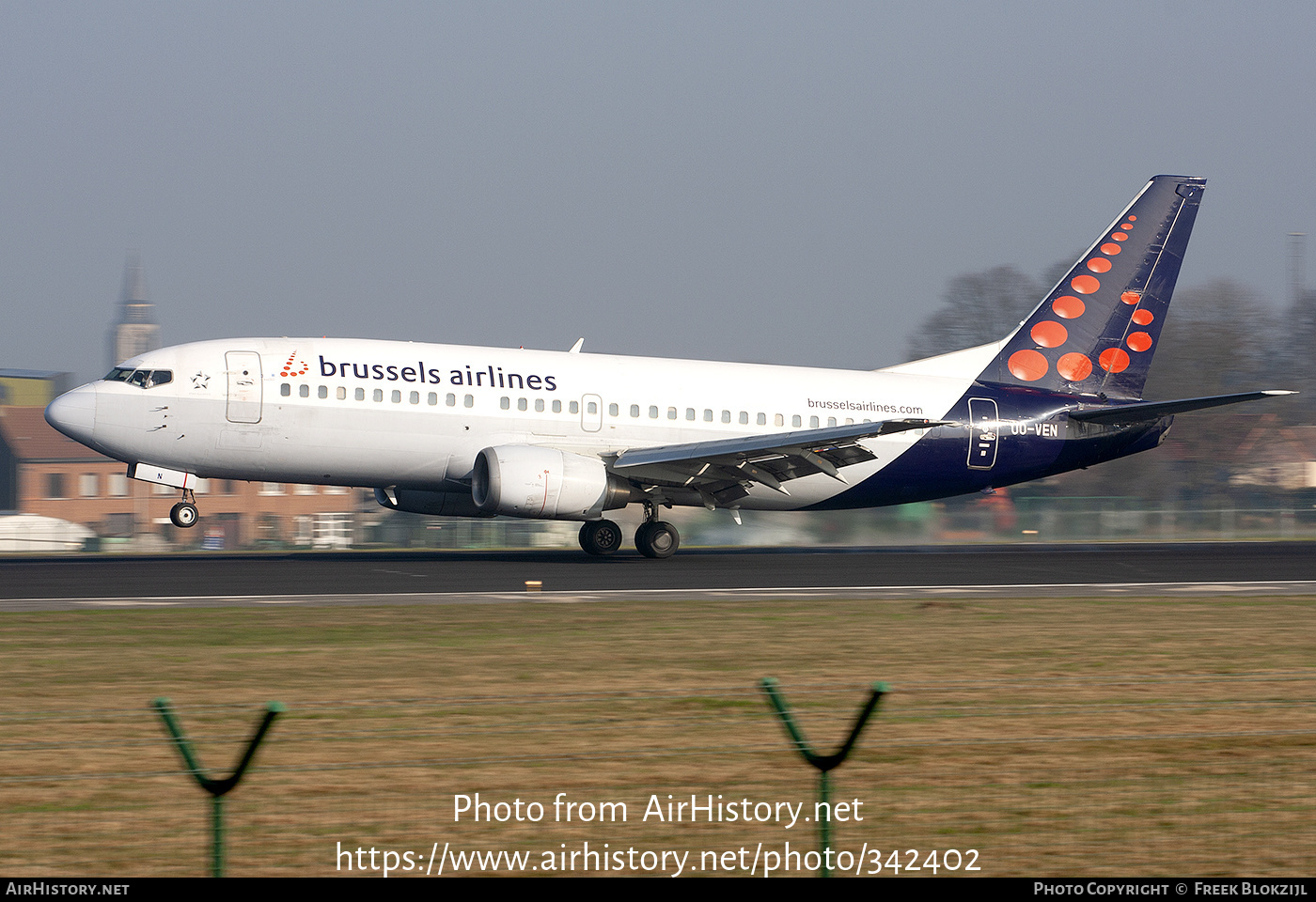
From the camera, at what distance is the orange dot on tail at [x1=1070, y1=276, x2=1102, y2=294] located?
32.2 metres

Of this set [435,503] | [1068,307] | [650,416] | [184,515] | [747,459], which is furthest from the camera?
[1068,307]

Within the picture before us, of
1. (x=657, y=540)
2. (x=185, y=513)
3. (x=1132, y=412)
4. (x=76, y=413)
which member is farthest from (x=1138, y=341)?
(x=76, y=413)

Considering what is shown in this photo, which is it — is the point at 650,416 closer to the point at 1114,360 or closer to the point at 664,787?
the point at 1114,360

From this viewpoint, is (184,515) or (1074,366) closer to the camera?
(184,515)

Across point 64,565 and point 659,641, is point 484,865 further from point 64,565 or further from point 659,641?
point 64,565

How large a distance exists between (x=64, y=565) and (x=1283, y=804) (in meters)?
23.6

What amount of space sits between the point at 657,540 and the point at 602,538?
1.21 meters

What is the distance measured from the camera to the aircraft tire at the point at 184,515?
83.8 ft

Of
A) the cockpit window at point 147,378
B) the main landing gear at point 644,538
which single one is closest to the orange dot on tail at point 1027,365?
the main landing gear at point 644,538

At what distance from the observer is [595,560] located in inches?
1117

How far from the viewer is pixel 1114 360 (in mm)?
31906
